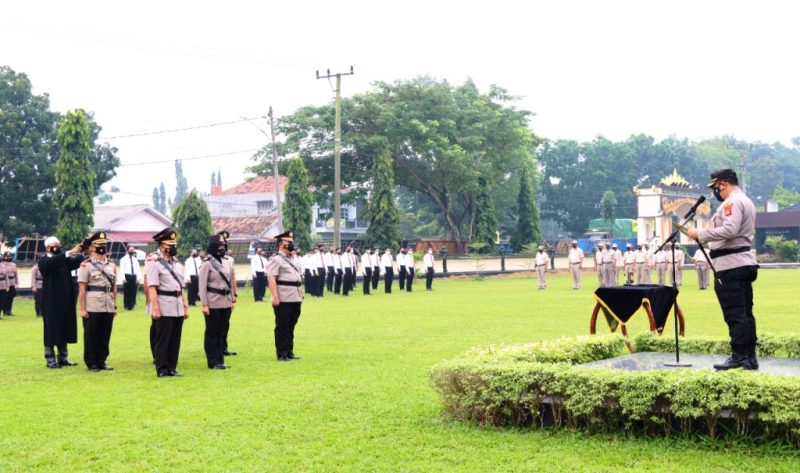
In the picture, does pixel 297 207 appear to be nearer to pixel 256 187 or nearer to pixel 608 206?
pixel 608 206

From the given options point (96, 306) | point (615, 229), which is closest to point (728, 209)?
point (96, 306)

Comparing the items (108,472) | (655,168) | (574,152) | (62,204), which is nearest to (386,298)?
(62,204)

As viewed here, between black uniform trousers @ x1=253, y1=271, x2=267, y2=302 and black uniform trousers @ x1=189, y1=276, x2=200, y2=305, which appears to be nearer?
black uniform trousers @ x1=189, y1=276, x2=200, y2=305

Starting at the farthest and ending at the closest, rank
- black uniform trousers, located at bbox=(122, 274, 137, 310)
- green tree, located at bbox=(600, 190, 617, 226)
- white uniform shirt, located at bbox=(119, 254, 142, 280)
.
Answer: green tree, located at bbox=(600, 190, 617, 226) → black uniform trousers, located at bbox=(122, 274, 137, 310) → white uniform shirt, located at bbox=(119, 254, 142, 280)

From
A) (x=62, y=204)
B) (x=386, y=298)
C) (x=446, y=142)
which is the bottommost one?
(x=386, y=298)

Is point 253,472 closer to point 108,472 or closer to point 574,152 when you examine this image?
point 108,472

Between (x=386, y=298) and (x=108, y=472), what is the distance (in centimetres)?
2032

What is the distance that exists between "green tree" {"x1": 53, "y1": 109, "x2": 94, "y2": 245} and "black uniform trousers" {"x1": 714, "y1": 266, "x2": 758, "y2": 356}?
74.0ft

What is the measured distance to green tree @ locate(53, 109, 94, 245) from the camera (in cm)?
2602

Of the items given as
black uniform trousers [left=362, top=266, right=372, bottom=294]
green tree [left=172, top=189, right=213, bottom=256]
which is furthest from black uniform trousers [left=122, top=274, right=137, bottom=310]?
green tree [left=172, top=189, right=213, bottom=256]

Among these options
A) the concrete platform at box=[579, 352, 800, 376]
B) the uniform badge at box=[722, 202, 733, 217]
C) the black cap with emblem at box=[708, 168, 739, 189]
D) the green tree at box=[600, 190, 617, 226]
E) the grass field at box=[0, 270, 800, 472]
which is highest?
the green tree at box=[600, 190, 617, 226]

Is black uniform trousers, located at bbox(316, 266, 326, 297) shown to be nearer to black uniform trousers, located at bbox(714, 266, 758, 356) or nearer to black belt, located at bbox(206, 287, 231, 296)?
black belt, located at bbox(206, 287, 231, 296)

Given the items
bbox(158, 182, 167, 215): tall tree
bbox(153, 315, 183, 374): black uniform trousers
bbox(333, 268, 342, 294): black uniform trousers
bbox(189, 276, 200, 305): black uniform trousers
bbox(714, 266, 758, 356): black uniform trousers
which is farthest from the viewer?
bbox(158, 182, 167, 215): tall tree

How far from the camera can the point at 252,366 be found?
10.7m
